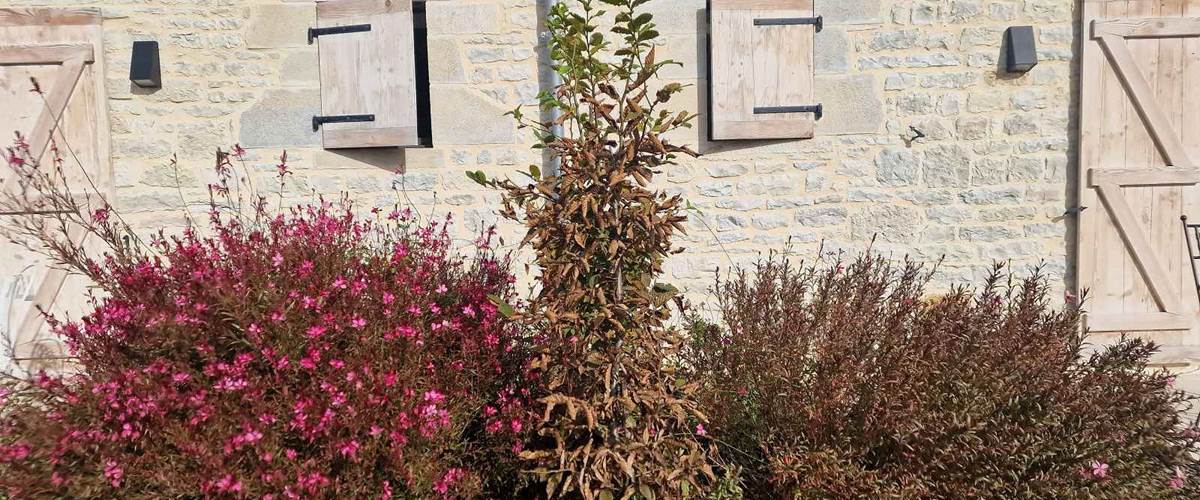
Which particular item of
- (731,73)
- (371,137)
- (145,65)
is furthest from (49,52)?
(731,73)

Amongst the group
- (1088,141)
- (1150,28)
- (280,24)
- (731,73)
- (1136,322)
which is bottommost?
(1136,322)

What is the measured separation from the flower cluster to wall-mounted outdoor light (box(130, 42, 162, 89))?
6.77 feet

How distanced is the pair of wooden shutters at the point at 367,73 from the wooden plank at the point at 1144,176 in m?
3.97

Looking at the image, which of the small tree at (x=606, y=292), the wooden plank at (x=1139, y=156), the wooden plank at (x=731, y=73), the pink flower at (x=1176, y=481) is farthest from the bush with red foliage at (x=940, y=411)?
the wooden plank at (x=1139, y=156)

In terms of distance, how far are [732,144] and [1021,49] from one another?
1.73m

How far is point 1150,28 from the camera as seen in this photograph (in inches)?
174

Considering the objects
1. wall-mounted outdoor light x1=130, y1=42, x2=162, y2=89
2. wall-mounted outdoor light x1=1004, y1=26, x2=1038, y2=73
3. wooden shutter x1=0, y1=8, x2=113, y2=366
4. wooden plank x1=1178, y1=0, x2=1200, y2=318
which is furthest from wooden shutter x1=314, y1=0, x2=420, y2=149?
wooden plank x1=1178, y1=0, x2=1200, y2=318

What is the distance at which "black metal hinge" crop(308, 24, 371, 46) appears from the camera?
4477mm

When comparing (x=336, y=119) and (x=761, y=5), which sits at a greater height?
(x=761, y=5)

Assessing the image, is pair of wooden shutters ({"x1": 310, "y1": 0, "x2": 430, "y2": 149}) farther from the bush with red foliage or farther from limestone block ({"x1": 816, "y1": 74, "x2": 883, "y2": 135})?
the bush with red foliage

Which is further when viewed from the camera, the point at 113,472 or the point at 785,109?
the point at 785,109

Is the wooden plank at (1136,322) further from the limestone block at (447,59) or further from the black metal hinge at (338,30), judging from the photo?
the black metal hinge at (338,30)

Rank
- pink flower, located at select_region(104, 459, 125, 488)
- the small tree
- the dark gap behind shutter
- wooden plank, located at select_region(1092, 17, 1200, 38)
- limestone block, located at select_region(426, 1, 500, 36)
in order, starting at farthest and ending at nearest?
the dark gap behind shutter, limestone block, located at select_region(426, 1, 500, 36), wooden plank, located at select_region(1092, 17, 1200, 38), the small tree, pink flower, located at select_region(104, 459, 125, 488)

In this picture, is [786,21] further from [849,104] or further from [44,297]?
[44,297]
